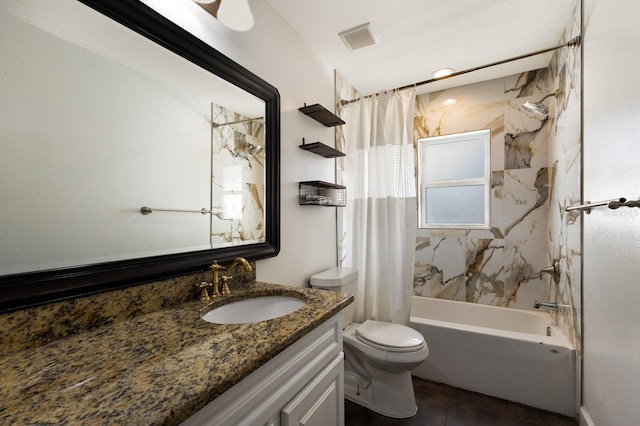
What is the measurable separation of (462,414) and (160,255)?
1927 millimetres

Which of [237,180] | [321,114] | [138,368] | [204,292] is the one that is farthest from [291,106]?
[138,368]

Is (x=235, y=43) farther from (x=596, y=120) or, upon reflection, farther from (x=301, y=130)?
(x=596, y=120)

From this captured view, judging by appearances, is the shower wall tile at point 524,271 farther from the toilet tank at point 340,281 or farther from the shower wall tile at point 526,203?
the toilet tank at point 340,281

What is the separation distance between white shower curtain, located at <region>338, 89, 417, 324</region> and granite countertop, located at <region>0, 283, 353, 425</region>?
1223 mm

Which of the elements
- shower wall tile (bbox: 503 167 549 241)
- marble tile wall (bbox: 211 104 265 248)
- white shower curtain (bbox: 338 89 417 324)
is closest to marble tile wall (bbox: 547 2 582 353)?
shower wall tile (bbox: 503 167 549 241)

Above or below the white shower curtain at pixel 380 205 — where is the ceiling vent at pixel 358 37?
above

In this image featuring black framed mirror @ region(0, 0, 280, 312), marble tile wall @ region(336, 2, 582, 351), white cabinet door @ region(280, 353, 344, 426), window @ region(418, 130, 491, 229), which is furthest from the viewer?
window @ region(418, 130, 491, 229)

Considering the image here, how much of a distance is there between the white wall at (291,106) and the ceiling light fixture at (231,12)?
0.03 m

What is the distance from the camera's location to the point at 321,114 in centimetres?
191

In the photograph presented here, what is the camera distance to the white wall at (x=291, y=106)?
53.9 inches

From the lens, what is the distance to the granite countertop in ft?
1.54

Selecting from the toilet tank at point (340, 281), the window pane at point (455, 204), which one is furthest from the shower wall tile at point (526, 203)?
the toilet tank at point (340, 281)

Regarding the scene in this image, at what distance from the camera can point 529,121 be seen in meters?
2.38

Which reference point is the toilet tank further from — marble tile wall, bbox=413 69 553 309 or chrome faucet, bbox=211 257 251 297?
marble tile wall, bbox=413 69 553 309
